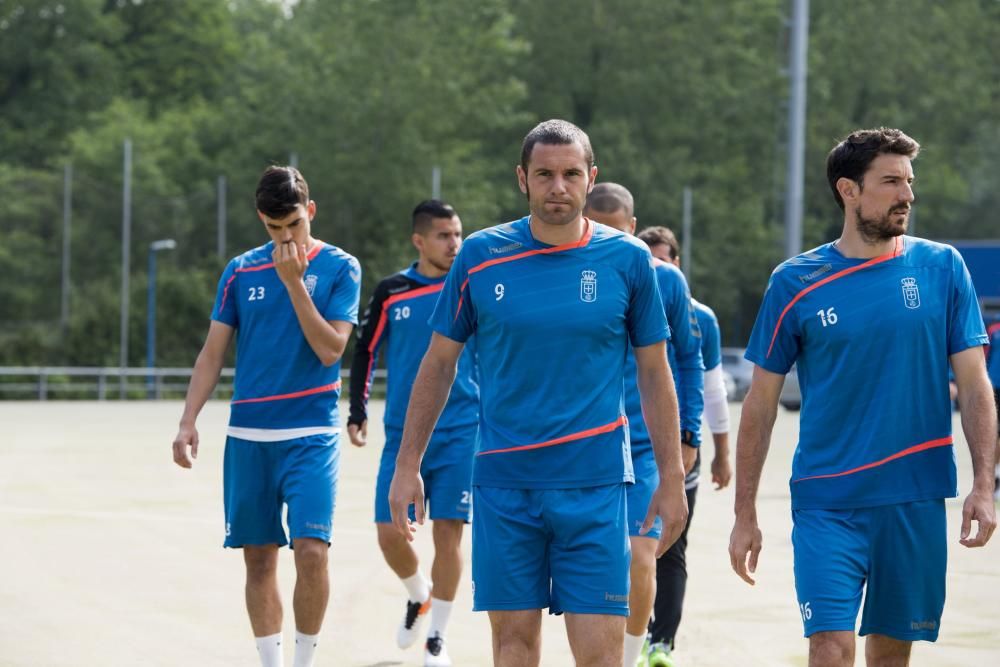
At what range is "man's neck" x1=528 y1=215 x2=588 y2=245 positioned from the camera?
5.42 meters

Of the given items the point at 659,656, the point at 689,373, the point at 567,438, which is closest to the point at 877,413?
the point at 567,438

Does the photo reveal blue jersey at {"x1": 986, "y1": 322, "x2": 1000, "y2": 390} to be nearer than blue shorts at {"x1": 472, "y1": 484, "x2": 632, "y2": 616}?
No

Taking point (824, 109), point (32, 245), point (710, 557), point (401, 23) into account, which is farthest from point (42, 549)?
point (824, 109)

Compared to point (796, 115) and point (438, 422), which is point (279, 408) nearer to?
point (438, 422)

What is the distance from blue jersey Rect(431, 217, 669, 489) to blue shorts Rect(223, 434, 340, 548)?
1.74 metres

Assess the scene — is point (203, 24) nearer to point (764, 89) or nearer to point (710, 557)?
point (764, 89)

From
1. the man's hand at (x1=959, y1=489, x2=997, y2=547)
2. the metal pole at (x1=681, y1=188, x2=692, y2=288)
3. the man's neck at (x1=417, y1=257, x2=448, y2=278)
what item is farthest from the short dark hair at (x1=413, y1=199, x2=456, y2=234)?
the metal pole at (x1=681, y1=188, x2=692, y2=288)

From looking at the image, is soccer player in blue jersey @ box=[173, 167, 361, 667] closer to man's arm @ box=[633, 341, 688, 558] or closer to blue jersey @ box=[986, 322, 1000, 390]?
man's arm @ box=[633, 341, 688, 558]

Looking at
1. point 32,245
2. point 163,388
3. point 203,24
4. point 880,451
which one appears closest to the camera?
point 880,451

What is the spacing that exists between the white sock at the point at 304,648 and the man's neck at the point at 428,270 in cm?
234

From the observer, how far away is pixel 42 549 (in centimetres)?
1198

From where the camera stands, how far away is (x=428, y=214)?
8789 millimetres

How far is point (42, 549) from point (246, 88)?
47.3 metres

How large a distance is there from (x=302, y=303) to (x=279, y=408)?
463 millimetres
